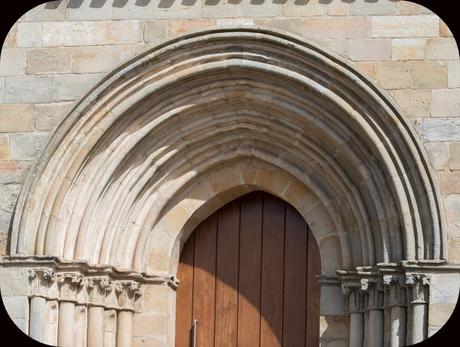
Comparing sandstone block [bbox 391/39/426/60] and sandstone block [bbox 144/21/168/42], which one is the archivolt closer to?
sandstone block [bbox 144/21/168/42]

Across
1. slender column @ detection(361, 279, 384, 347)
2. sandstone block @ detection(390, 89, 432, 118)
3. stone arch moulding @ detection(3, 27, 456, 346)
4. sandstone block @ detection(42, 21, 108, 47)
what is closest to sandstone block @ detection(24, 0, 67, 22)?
sandstone block @ detection(42, 21, 108, 47)

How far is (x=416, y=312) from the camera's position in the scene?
12711 millimetres

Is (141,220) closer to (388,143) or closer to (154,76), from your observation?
(154,76)

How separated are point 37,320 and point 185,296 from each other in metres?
1.44

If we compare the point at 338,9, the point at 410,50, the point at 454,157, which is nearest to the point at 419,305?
the point at 454,157

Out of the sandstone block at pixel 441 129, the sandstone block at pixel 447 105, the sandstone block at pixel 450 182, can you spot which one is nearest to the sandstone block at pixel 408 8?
the sandstone block at pixel 447 105

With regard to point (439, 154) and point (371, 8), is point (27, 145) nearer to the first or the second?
point (371, 8)

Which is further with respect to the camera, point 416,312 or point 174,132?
point 174,132

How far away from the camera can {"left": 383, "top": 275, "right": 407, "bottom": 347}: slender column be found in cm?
1290

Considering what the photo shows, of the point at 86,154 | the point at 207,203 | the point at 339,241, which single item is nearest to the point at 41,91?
the point at 86,154

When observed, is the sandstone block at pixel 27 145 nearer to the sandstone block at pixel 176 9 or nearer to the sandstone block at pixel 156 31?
the sandstone block at pixel 156 31

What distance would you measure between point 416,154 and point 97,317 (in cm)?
282

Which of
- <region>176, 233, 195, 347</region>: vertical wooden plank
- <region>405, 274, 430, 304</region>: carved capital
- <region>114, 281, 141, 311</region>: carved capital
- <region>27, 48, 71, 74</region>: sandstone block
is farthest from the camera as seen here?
<region>176, 233, 195, 347</region>: vertical wooden plank

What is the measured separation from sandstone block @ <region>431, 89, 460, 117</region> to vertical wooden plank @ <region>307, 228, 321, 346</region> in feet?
5.34
